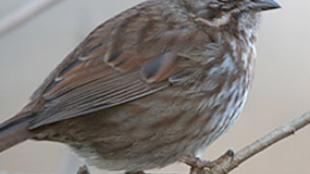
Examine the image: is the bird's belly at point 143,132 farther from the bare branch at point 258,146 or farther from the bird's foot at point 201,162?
the bare branch at point 258,146

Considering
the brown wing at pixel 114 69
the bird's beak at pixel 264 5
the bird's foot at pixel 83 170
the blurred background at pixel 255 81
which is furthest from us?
the blurred background at pixel 255 81

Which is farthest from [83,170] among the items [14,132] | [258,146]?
[258,146]

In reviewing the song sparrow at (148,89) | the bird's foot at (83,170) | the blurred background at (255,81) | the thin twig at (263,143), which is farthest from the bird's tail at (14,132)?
the blurred background at (255,81)

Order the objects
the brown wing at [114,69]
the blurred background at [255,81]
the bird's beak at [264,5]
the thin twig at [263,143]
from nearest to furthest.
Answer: the thin twig at [263,143] < the brown wing at [114,69] < the bird's beak at [264,5] < the blurred background at [255,81]

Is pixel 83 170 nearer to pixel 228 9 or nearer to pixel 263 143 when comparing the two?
pixel 263 143

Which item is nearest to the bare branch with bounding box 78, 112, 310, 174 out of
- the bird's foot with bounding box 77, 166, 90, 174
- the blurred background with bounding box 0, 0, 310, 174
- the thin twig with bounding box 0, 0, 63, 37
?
the bird's foot with bounding box 77, 166, 90, 174

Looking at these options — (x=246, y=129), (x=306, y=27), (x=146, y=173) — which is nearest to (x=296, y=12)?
(x=306, y=27)
